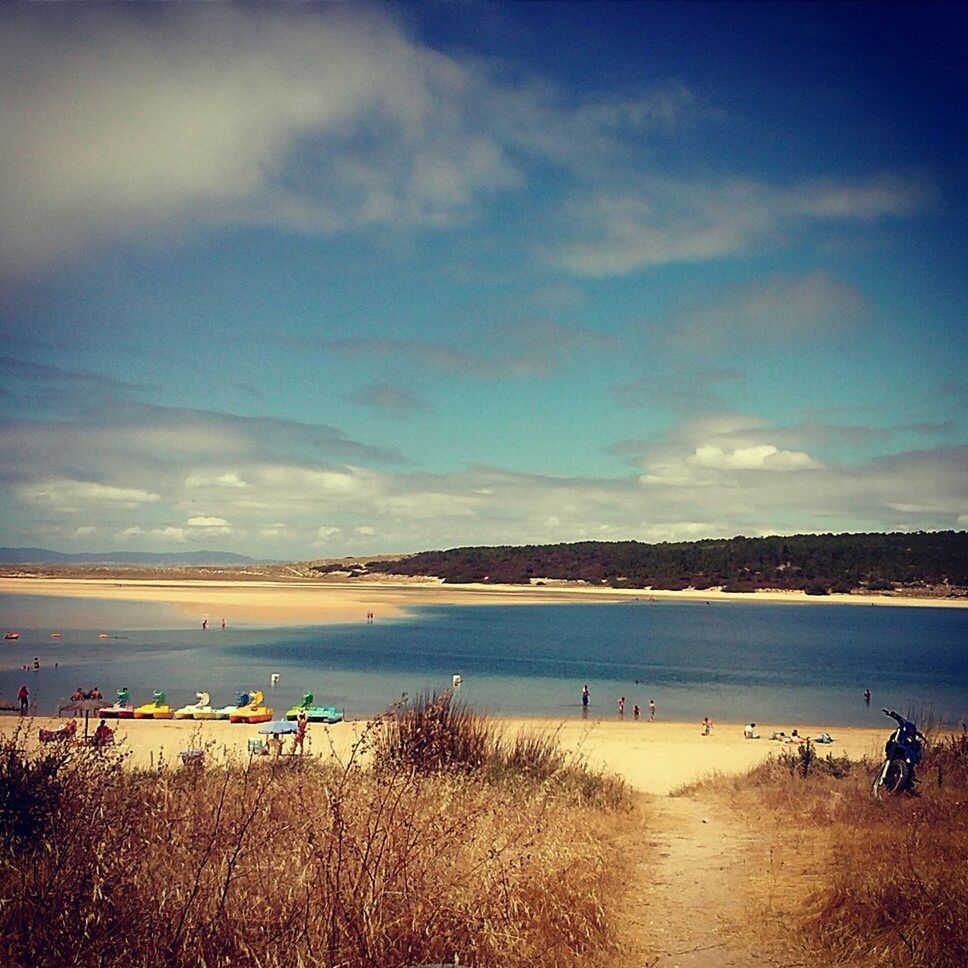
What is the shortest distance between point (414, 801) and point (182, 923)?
3.06 m

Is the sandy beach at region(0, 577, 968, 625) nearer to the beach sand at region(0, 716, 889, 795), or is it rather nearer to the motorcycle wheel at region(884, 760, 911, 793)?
the beach sand at region(0, 716, 889, 795)

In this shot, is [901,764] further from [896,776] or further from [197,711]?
[197,711]

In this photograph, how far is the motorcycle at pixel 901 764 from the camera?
1116cm

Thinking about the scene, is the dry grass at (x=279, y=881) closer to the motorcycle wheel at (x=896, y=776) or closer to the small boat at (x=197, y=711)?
the motorcycle wheel at (x=896, y=776)

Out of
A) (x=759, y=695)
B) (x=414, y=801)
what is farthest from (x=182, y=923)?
(x=759, y=695)

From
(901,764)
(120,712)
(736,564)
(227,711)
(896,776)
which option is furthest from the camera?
(736,564)

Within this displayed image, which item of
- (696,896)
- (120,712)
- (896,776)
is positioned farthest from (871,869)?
(120,712)

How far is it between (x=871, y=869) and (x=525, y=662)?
44.7 meters

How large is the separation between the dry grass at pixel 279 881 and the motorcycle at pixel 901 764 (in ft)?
16.3

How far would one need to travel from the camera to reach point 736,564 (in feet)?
480

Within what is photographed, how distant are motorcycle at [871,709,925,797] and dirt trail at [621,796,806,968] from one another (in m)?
1.97

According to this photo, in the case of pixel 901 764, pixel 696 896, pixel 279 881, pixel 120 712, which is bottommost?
pixel 120 712

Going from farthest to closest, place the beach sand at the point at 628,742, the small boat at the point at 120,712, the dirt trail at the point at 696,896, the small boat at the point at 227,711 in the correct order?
1. the small boat at the point at 227,711
2. the small boat at the point at 120,712
3. the beach sand at the point at 628,742
4. the dirt trail at the point at 696,896

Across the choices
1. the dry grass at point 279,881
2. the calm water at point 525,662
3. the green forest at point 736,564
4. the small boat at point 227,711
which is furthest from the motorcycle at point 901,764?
the green forest at point 736,564
